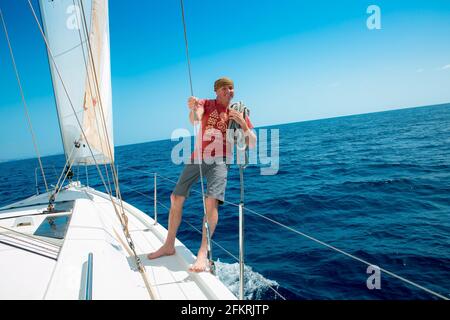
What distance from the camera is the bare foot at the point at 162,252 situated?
2.24m

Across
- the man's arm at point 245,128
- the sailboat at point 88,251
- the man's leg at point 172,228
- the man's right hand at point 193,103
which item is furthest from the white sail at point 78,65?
the man's arm at point 245,128

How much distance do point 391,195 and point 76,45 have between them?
23.9 feet

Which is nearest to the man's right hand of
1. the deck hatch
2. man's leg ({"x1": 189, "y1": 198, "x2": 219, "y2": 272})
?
man's leg ({"x1": 189, "y1": 198, "x2": 219, "y2": 272})

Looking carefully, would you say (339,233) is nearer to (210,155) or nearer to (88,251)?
(210,155)

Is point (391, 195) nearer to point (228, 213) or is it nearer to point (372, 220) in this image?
point (372, 220)

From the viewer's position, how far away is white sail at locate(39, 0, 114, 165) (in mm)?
4074

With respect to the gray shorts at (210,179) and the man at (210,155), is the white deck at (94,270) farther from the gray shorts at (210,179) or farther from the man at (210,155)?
the gray shorts at (210,179)

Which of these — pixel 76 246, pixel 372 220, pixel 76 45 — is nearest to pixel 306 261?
pixel 372 220

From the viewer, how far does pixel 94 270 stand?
163cm

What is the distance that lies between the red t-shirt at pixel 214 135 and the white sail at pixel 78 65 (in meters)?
2.36

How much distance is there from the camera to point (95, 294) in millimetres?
1420

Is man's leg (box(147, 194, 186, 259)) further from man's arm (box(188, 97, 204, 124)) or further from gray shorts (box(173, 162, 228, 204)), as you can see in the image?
man's arm (box(188, 97, 204, 124))

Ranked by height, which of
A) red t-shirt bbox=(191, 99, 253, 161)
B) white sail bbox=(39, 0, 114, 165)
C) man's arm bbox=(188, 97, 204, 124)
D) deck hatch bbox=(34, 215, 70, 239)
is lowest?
deck hatch bbox=(34, 215, 70, 239)
